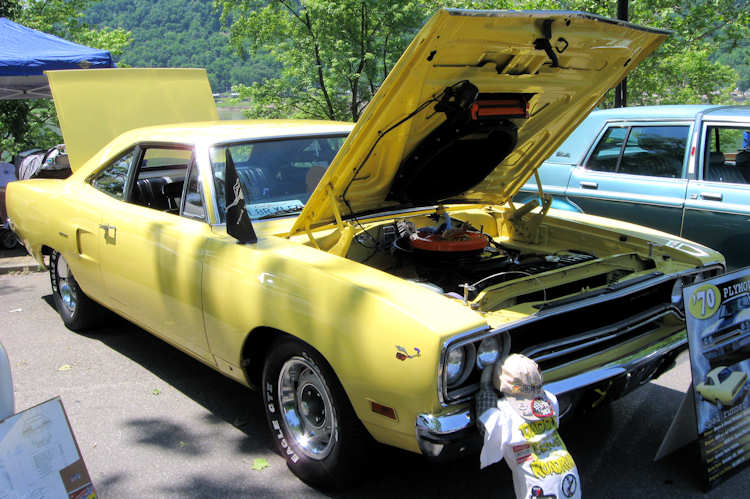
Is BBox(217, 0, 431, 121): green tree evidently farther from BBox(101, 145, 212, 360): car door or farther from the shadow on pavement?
the shadow on pavement

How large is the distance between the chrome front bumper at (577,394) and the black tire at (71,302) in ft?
11.4

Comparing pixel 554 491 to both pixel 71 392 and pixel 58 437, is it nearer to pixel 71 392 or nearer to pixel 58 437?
pixel 58 437

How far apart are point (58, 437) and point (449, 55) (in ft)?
6.95

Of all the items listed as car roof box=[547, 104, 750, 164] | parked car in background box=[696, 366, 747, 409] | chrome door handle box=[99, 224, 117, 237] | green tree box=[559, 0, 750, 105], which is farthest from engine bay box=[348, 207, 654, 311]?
green tree box=[559, 0, 750, 105]

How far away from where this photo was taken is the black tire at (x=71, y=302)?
4848mm

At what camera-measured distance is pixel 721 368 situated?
290cm

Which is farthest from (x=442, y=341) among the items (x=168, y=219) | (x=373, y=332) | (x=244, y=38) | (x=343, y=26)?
(x=244, y=38)

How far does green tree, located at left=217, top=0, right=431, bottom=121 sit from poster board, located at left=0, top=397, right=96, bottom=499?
10.7 meters

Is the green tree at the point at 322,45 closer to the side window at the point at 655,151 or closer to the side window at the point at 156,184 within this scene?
the side window at the point at 655,151

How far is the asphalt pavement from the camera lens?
294cm

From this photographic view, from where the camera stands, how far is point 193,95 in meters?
6.53

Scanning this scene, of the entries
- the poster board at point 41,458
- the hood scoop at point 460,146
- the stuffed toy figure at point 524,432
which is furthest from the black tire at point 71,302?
the stuffed toy figure at point 524,432

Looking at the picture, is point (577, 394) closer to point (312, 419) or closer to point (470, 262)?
point (470, 262)

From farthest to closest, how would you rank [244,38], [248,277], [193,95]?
[244,38], [193,95], [248,277]
